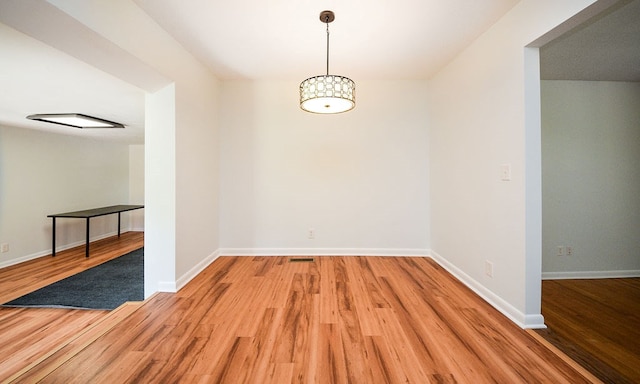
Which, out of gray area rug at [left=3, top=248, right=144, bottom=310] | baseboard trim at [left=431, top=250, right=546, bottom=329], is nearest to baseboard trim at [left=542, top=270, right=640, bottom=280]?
baseboard trim at [left=431, top=250, right=546, bottom=329]

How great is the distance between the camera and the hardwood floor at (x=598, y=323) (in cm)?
152

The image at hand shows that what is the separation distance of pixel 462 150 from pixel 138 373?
3329 mm

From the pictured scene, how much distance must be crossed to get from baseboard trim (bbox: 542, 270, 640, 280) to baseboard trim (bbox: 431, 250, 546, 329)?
118cm

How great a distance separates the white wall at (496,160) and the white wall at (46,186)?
695 centimetres

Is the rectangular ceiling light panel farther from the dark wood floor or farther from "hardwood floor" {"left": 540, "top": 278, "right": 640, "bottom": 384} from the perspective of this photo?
"hardwood floor" {"left": 540, "top": 278, "right": 640, "bottom": 384}

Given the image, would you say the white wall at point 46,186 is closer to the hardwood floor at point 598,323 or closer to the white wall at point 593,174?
the hardwood floor at point 598,323

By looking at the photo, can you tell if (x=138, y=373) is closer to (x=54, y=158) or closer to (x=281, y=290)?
(x=281, y=290)

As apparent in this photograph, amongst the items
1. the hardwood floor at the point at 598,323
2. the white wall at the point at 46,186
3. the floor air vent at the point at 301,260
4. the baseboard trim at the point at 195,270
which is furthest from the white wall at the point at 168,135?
the white wall at the point at 46,186

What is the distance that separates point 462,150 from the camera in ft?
9.00

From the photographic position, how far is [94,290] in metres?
3.13

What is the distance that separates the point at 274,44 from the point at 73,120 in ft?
11.9

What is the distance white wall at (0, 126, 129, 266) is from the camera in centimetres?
417

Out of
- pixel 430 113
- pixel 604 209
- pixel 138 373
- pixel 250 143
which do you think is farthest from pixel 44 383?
pixel 604 209

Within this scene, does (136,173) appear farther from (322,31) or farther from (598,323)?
(598,323)
